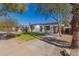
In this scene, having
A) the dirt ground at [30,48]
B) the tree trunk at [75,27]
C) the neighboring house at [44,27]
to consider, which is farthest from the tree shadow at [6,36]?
the tree trunk at [75,27]

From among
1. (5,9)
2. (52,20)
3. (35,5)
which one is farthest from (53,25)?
(5,9)

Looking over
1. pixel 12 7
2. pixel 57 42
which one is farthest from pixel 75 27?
pixel 12 7

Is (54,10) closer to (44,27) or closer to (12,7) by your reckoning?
(44,27)

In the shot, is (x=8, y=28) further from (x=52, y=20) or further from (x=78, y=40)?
(x=78, y=40)

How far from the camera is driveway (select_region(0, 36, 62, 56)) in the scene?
10.3 feet

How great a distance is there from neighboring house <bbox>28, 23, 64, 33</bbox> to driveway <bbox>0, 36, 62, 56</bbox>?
0.11 metres

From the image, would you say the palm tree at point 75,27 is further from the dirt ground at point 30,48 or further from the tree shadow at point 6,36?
the tree shadow at point 6,36

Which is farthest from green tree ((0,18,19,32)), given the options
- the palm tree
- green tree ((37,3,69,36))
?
the palm tree

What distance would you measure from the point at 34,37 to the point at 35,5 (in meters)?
0.30

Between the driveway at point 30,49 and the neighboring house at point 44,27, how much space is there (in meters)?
0.11

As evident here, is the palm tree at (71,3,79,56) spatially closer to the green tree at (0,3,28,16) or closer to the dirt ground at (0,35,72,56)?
the dirt ground at (0,35,72,56)

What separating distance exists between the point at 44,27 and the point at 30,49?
0.81 feet

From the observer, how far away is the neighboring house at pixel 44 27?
10.3ft

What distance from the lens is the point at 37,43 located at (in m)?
3.13
